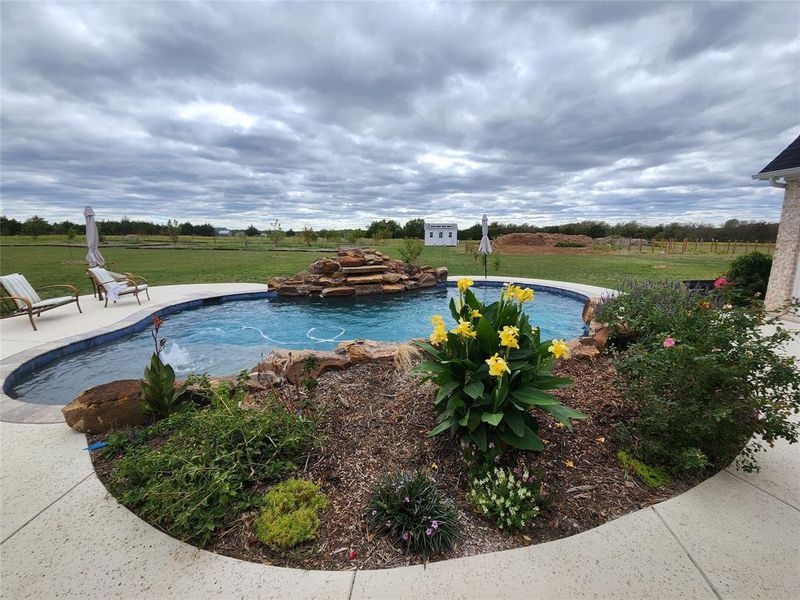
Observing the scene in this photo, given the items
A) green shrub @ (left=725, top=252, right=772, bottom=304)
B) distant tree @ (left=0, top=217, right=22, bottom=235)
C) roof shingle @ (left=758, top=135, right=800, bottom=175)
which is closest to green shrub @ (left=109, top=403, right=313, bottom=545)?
roof shingle @ (left=758, top=135, right=800, bottom=175)

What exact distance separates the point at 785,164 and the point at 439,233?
30256mm

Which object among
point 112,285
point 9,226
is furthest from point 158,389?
point 9,226

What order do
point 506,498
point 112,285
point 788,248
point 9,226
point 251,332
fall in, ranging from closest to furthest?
1. point 506,498
2. point 788,248
3. point 251,332
4. point 112,285
5. point 9,226

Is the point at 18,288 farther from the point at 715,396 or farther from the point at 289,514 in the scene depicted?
the point at 715,396

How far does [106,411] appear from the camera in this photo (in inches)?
104

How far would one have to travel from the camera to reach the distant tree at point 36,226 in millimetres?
37188

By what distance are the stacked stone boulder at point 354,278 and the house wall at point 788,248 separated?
27.8 ft

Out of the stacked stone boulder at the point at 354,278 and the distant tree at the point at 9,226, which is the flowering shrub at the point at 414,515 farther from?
the distant tree at the point at 9,226

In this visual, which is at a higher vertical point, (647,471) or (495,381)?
(495,381)

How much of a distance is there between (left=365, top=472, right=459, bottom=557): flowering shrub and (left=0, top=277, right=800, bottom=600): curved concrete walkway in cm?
11

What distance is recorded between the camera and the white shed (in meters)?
35.7

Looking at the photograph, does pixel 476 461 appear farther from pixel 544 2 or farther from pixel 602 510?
pixel 544 2

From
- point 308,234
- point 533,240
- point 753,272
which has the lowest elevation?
point 753,272

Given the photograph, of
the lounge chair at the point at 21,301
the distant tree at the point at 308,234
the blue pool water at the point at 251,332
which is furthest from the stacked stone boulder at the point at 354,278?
the distant tree at the point at 308,234
